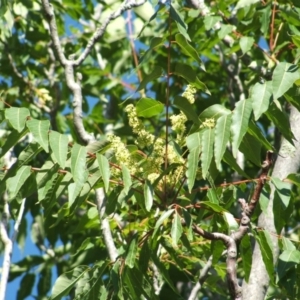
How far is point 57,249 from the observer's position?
5.57 meters

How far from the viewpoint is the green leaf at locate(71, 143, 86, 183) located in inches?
124

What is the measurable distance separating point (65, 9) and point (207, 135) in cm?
286

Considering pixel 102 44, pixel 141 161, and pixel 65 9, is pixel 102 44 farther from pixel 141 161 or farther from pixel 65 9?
pixel 141 161

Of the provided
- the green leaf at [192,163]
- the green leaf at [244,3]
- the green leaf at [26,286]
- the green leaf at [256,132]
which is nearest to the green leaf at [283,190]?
the green leaf at [256,132]

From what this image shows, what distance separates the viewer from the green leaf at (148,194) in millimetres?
3045

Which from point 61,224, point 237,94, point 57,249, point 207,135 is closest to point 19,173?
point 207,135

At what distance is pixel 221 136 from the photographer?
122 inches

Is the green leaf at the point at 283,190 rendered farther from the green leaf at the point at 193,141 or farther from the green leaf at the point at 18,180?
the green leaf at the point at 18,180

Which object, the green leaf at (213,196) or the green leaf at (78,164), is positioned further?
the green leaf at (213,196)

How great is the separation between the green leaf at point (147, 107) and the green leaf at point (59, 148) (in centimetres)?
28

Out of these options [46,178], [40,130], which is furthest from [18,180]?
[40,130]

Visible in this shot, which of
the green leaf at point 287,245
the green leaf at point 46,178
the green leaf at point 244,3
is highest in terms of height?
the green leaf at point 244,3

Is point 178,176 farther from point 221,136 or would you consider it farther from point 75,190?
point 75,190

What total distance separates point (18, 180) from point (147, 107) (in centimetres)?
52
